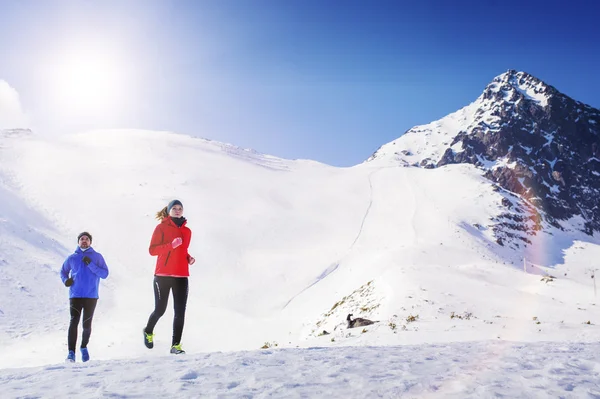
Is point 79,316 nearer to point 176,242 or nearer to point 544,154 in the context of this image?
point 176,242

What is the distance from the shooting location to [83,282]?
7898 mm

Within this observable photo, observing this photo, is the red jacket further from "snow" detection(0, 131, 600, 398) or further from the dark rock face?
the dark rock face

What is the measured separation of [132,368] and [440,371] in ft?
13.0

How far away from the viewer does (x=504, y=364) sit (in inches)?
218

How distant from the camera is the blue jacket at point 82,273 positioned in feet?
25.8

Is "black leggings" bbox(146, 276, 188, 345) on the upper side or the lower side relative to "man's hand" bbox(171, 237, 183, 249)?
lower

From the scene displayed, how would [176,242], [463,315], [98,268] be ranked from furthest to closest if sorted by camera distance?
[463,315] → [98,268] → [176,242]

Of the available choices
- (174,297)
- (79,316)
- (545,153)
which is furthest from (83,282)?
(545,153)

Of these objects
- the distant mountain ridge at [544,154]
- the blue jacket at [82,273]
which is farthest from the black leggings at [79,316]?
the distant mountain ridge at [544,154]

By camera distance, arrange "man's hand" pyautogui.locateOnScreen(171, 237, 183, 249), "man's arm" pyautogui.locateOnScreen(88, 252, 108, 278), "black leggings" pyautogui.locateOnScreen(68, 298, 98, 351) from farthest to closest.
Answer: "man's arm" pyautogui.locateOnScreen(88, 252, 108, 278)
"black leggings" pyautogui.locateOnScreen(68, 298, 98, 351)
"man's hand" pyautogui.locateOnScreen(171, 237, 183, 249)

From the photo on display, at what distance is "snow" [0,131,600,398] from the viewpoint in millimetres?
4871

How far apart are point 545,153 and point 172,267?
203267 millimetres

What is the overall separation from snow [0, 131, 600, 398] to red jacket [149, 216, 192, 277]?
1602mm

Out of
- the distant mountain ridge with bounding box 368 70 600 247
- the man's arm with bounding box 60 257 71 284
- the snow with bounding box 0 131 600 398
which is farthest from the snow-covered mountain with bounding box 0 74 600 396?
the distant mountain ridge with bounding box 368 70 600 247
